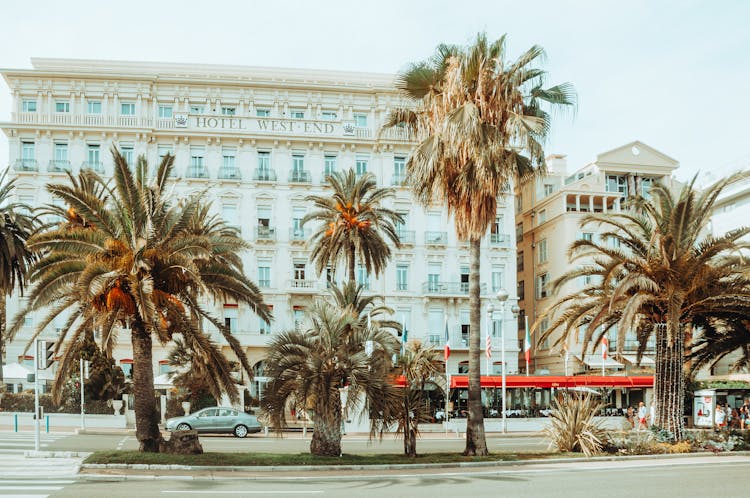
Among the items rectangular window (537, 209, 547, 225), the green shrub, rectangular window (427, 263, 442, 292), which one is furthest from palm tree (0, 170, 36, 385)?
rectangular window (537, 209, 547, 225)

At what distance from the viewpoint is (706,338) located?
2694cm

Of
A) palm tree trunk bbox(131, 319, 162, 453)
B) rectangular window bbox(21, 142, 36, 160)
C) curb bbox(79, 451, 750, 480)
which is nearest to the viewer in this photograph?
curb bbox(79, 451, 750, 480)

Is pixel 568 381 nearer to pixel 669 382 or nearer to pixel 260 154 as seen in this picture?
pixel 669 382

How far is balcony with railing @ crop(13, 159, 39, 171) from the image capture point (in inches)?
2189

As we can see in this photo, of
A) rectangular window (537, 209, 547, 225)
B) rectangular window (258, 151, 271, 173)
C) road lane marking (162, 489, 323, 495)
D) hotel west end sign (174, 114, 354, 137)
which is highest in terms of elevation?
hotel west end sign (174, 114, 354, 137)

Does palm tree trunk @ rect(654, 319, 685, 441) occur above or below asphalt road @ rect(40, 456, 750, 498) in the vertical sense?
above

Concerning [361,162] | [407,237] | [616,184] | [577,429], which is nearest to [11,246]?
[577,429]

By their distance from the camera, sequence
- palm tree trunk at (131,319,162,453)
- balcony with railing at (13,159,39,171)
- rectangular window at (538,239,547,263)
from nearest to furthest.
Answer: palm tree trunk at (131,319,162,453) < balcony with railing at (13,159,39,171) < rectangular window at (538,239,547,263)

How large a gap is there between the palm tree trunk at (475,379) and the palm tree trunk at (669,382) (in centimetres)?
605

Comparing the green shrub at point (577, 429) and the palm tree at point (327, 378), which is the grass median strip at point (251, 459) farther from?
the green shrub at point (577, 429)

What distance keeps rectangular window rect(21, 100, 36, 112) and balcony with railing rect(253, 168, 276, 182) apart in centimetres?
1669

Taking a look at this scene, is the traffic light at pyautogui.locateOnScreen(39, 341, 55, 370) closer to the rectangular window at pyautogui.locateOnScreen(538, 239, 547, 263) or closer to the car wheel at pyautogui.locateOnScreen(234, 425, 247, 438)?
the car wheel at pyautogui.locateOnScreen(234, 425, 247, 438)

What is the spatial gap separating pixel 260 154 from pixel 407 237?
12.8 m

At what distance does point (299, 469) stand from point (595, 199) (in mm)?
48423
